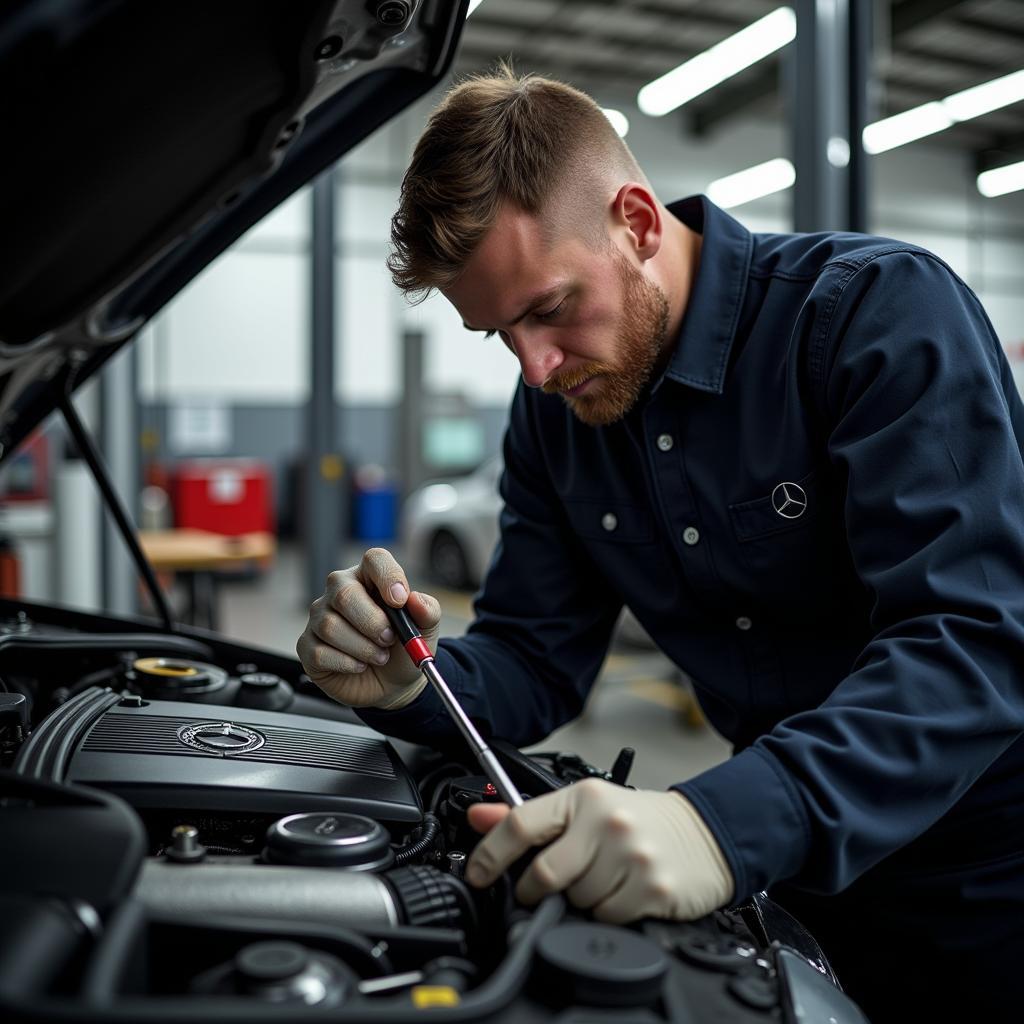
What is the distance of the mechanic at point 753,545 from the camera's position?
2.63ft

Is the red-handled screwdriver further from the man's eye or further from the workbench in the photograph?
the workbench

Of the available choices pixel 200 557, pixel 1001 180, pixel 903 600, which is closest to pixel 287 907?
pixel 903 600

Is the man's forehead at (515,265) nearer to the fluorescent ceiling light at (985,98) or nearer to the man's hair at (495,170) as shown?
the man's hair at (495,170)

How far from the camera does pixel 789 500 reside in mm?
1095

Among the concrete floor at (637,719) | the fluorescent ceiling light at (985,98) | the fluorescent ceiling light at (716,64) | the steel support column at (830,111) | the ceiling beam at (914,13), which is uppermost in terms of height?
the fluorescent ceiling light at (716,64)

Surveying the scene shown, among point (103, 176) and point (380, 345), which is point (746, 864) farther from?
point (380, 345)

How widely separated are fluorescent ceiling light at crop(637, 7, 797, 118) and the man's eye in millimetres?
4831

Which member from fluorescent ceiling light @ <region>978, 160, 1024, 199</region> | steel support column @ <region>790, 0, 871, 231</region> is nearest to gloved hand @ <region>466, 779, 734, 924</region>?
steel support column @ <region>790, 0, 871, 231</region>

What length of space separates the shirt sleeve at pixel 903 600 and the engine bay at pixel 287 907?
0.30 feet

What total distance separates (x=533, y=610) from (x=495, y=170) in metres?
0.55

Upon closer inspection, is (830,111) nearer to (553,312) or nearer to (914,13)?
(553,312)

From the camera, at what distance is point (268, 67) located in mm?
999

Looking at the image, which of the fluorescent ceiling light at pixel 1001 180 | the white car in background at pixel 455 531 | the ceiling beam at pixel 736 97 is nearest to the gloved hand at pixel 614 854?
the fluorescent ceiling light at pixel 1001 180

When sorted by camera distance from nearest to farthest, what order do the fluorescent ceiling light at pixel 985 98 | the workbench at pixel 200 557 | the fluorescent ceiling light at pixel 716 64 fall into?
the workbench at pixel 200 557 < the fluorescent ceiling light at pixel 985 98 < the fluorescent ceiling light at pixel 716 64
